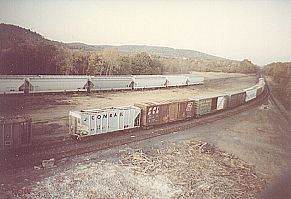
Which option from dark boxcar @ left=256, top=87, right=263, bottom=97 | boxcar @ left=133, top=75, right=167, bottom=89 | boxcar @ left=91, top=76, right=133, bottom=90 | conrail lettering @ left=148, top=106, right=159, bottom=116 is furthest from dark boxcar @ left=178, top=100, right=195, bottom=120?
boxcar @ left=91, top=76, right=133, bottom=90

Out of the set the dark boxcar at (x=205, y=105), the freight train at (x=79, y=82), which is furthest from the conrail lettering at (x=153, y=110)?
the dark boxcar at (x=205, y=105)

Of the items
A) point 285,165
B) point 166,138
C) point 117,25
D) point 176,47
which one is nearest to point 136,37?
point 117,25

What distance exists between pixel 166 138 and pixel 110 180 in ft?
6.72

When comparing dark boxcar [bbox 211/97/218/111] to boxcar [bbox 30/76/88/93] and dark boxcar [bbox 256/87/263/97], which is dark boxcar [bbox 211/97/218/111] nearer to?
dark boxcar [bbox 256/87/263/97]

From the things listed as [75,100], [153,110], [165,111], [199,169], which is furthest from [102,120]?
[199,169]

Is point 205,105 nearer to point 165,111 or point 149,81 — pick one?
point 165,111

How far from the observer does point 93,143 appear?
26.7ft

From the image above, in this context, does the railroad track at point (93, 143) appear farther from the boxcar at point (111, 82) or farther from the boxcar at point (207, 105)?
A: the boxcar at point (111, 82)

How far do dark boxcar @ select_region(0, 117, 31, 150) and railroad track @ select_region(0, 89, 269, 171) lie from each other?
8.2 inches

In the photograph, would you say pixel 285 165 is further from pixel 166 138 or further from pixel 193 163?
pixel 166 138

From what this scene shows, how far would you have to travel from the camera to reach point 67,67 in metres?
7.30

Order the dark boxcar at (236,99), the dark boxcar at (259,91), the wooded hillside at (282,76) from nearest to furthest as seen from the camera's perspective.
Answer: the wooded hillside at (282,76) → the dark boxcar at (236,99) → the dark boxcar at (259,91)

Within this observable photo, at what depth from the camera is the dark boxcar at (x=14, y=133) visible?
24.9 feet

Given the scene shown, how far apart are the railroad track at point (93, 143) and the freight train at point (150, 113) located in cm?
19
